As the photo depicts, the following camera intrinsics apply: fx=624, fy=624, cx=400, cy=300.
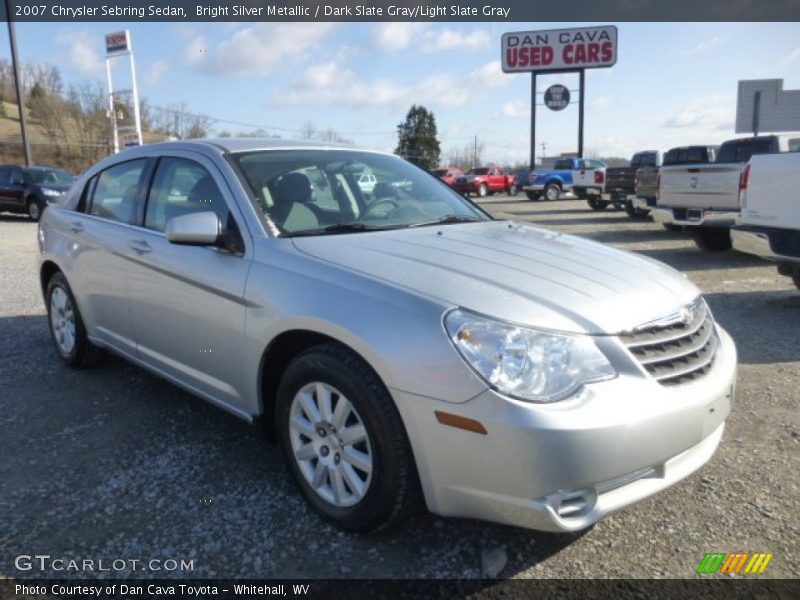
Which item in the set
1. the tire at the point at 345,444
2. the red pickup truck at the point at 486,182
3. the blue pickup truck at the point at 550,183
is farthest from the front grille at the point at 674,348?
the red pickup truck at the point at 486,182

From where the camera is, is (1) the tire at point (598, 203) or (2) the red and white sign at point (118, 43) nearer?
(1) the tire at point (598, 203)

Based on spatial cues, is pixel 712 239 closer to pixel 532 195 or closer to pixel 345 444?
pixel 345 444

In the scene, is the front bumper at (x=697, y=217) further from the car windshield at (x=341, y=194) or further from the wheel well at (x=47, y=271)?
the wheel well at (x=47, y=271)

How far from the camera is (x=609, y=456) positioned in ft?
6.86

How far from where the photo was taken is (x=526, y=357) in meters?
2.13

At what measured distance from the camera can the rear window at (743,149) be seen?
10.6 m

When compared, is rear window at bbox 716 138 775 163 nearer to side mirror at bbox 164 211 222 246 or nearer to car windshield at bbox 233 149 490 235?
car windshield at bbox 233 149 490 235

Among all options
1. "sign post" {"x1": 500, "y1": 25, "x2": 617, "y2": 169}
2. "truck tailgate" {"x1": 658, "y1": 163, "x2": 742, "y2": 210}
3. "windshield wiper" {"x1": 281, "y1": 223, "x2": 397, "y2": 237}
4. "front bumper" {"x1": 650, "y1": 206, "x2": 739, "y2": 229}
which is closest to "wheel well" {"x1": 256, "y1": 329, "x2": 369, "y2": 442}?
"windshield wiper" {"x1": 281, "y1": 223, "x2": 397, "y2": 237}

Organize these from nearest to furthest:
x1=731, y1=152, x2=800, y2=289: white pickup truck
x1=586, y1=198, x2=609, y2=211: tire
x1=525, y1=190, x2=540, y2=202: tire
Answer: x1=731, y1=152, x2=800, y2=289: white pickup truck < x1=586, y1=198, x2=609, y2=211: tire < x1=525, y1=190, x2=540, y2=202: tire

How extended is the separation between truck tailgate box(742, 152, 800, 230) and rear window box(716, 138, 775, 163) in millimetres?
4676

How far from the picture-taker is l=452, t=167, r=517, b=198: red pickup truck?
1348 inches

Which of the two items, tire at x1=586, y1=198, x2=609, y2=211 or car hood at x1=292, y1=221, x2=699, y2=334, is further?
tire at x1=586, y1=198, x2=609, y2=211

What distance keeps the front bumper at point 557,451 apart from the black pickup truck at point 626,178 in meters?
14.8

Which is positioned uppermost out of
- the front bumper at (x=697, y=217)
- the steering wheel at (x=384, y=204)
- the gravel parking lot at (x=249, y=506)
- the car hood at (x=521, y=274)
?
the steering wheel at (x=384, y=204)
